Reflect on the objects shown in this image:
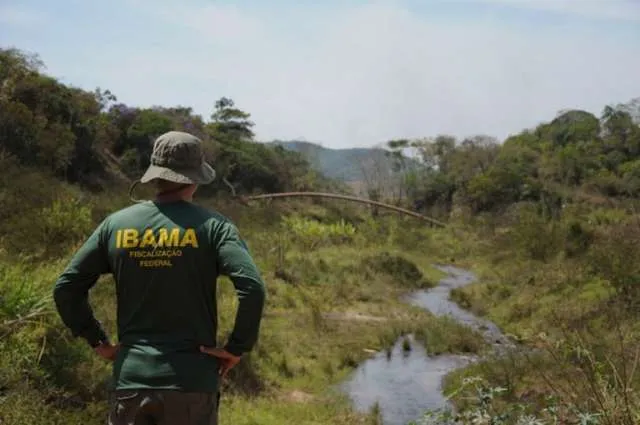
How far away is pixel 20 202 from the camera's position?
10.3 m

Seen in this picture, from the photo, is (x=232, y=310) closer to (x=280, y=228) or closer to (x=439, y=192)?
(x=280, y=228)

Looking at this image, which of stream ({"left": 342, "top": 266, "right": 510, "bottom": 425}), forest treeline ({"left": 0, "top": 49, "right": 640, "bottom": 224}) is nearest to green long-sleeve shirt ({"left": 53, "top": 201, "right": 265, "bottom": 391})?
stream ({"left": 342, "top": 266, "right": 510, "bottom": 425})

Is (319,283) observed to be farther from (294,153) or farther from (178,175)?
(294,153)

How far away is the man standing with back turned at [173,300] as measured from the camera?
260cm

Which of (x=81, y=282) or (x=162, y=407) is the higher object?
(x=81, y=282)

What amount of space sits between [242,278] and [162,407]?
0.55 metres

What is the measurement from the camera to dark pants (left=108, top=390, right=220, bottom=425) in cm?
258

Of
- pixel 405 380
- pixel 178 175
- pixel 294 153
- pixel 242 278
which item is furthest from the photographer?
pixel 294 153

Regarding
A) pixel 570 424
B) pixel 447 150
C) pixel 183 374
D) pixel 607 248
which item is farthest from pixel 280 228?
pixel 447 150

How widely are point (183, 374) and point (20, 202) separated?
28.3 feet

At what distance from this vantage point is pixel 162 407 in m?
2.59

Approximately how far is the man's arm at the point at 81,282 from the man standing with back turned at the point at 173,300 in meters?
0.02

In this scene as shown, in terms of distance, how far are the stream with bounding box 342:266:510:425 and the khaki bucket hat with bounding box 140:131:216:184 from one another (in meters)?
6.06

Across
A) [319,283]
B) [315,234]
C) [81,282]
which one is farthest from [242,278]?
[315,234]
